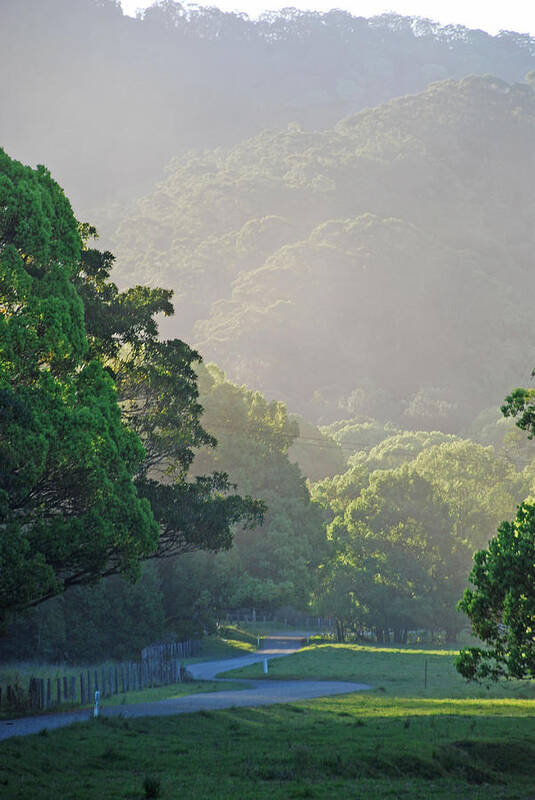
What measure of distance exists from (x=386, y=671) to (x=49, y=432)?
35.4 metres

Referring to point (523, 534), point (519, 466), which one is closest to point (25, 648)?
point (523, 534)

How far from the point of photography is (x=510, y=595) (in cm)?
1997

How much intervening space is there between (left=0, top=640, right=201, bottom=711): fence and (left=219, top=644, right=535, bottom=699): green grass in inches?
203

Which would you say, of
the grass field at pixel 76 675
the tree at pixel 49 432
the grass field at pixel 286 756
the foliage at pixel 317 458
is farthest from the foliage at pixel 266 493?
the foliage at pixel 317 458

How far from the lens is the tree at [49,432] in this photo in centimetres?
2203

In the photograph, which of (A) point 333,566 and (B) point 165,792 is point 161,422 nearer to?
(B) point 165,792

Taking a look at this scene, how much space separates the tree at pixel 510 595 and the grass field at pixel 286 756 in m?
2.79

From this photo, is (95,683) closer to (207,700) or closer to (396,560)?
(207,700)

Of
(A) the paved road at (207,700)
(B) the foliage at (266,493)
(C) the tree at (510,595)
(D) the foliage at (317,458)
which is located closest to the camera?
(C) the tree at (510,595)

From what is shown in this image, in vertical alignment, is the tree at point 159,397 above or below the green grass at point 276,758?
above

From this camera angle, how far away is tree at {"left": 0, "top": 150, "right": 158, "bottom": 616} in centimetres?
2203

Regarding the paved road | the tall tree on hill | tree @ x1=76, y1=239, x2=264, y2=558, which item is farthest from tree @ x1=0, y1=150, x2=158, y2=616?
tree @ x1=76, y1=239, x2=264, y2=558

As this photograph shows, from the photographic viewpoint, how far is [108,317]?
34062mm

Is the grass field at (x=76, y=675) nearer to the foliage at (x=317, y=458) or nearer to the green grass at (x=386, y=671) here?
the green grass at (x=386, y=671)
